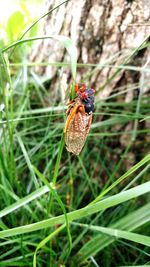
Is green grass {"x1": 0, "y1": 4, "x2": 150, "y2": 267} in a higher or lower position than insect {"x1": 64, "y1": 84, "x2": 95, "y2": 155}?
lower

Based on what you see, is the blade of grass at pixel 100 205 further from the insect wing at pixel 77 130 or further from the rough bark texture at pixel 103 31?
the rough bark texture at pixel 103 31

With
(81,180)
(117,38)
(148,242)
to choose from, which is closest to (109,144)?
(81,180)

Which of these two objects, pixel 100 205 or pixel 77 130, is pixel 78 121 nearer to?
pixel 77 130

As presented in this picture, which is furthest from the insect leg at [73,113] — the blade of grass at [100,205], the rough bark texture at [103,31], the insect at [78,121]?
the rough bark texture at [103,31]

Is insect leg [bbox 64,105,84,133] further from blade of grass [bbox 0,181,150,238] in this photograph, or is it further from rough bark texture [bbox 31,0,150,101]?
rough bark texture [bbox 31,0,150,101]

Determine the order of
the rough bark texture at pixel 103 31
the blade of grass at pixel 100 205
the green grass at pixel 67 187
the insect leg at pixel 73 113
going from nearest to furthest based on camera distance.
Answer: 1. the blade of grass at pixel 100 205
2. the insect leg at pixel 73 113
3. the green grass at pixel 67 187
4. the rough bark texture at pixel 103 31

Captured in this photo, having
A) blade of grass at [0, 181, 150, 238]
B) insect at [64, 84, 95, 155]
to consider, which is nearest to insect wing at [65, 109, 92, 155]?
insect at [64, 84, 95, 155]

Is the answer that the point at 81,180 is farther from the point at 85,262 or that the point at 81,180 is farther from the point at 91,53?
the point at 91,53
